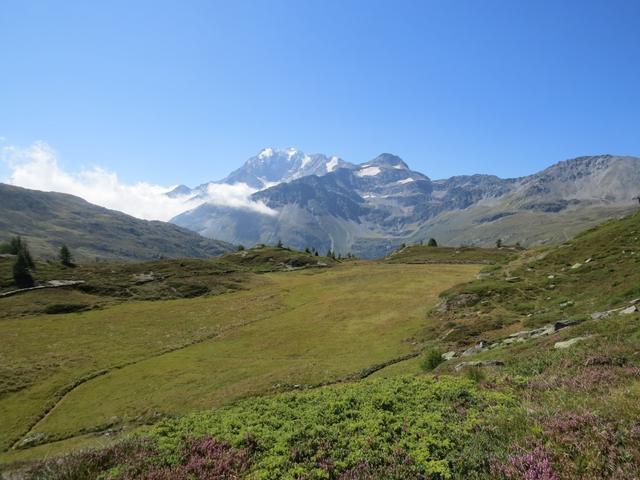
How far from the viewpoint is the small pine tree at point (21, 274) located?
306 feet

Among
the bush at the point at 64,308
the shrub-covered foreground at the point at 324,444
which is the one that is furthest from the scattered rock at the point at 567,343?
the bush at the point at 64,308

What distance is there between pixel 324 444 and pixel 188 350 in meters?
45.7

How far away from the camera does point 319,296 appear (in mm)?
81375

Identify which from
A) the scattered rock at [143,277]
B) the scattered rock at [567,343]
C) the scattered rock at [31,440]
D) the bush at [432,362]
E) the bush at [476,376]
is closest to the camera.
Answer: the bush at [476,376]

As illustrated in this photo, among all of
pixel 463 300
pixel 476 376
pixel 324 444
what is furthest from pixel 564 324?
pixel 463 300

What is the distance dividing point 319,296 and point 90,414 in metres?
49.4

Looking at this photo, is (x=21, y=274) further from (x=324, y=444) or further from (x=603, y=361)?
(x=603, y=361)

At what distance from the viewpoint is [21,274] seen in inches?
3730

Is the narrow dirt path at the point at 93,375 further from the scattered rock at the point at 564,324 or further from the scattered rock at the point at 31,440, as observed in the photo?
the scattered rock at the point at 564,324

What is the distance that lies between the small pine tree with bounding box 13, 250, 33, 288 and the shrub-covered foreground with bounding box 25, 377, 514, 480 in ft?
320

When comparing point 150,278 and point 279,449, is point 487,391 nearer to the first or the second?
point 279,449

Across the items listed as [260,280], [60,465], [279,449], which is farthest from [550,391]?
[260,280]

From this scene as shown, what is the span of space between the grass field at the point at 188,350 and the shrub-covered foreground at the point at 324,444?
19134mm

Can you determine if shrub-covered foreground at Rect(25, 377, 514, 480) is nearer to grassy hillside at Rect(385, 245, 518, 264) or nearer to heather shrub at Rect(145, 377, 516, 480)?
heather shrub at Rect(145, 377, 516, 480)
